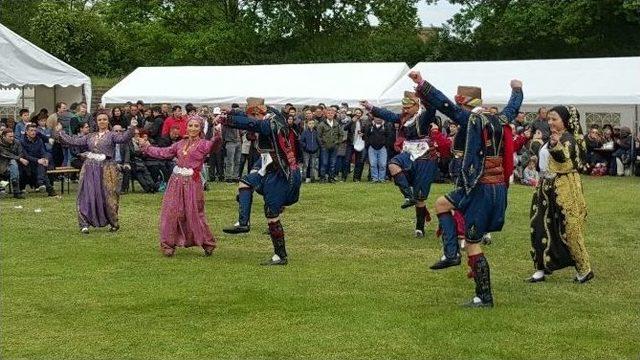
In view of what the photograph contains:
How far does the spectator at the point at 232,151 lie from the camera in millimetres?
24172

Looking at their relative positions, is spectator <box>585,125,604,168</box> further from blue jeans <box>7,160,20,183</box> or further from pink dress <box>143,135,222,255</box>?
pink dress <box>143,135,222,255</box>

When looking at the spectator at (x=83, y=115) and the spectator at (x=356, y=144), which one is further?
the spectator at (x=356, y=144)

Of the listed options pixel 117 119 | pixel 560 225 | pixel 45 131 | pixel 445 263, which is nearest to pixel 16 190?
pixel 45 131

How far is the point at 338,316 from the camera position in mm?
8984

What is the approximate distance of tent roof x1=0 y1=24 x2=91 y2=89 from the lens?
71.5 ft

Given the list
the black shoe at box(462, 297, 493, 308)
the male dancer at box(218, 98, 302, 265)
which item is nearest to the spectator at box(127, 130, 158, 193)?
the male dancer at box(218, 98, 302, 265)

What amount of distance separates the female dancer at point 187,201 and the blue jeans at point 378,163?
11793 millimetres

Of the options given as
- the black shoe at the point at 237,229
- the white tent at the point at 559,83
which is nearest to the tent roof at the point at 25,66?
the white tent at the point at 559,83

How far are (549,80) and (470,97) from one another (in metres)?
17.6

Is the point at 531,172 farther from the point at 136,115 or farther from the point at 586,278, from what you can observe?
the point at 586,278

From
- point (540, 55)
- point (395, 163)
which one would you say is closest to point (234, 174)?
point (395, 163)

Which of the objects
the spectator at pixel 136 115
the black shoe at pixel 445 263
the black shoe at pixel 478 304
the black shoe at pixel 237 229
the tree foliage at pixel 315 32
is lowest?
the black shoe at pixel 478 304

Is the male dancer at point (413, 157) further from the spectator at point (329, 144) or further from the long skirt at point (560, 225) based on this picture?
the spectator at point (329, 144)

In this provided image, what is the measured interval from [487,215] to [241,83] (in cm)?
2117
